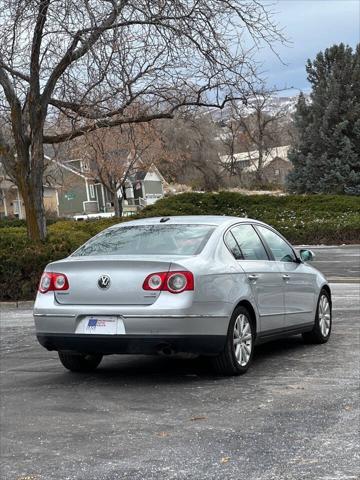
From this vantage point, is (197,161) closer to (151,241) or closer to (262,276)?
(262,276)

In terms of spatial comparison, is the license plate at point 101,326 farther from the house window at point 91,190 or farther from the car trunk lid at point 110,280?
the house window at point 91,190

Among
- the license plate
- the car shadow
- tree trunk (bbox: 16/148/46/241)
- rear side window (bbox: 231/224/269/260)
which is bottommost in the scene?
the car shadow

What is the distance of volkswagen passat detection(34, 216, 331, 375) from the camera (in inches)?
250

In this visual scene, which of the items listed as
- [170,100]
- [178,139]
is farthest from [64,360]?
[178,139]

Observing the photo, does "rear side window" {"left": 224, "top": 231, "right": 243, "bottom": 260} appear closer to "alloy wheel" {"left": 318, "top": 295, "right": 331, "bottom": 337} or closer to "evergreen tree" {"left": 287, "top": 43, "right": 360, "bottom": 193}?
"alloy wheel" {"left": 318, "top": 295, "right": 331, "bottom": 337}

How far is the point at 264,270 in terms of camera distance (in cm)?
751

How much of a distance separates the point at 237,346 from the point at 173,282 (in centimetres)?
98

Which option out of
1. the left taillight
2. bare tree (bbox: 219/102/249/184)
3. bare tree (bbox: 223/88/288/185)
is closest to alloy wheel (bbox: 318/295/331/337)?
the left taillight

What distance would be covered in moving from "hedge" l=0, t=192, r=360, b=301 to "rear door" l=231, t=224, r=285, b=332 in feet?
20.8

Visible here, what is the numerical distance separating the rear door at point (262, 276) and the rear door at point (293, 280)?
0.48 feet

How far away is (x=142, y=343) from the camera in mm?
6363

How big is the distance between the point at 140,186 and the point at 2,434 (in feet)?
225

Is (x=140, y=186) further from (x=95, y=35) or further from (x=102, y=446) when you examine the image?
(x=102, y=446)

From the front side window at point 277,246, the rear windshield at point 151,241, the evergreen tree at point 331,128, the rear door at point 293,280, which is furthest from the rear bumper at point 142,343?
the evergreen tree at point 331,128
